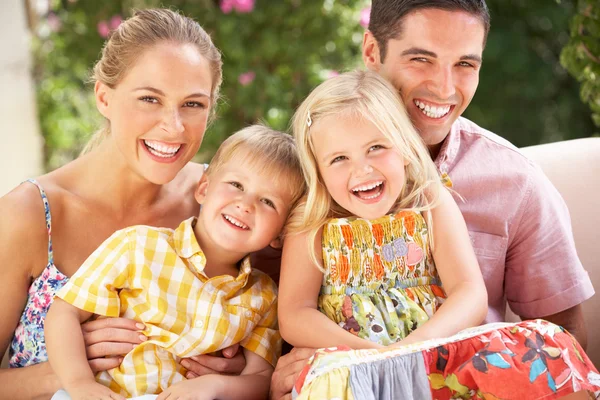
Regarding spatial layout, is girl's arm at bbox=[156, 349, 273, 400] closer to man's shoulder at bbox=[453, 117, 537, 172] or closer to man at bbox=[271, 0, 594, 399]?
man at bbox=[271, 0, 594, 399]

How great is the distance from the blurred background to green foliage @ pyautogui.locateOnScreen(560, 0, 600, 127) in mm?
1596

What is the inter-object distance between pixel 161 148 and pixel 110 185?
0.22m

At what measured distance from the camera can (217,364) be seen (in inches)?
83.8

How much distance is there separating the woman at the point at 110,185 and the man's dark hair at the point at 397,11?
1.64ft

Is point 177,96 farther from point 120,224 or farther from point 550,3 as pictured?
point 550,3

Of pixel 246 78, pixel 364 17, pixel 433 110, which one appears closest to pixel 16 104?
pixel 246 78

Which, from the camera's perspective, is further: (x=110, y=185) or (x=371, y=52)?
(x=371, y=52)

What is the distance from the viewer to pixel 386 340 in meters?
2.07

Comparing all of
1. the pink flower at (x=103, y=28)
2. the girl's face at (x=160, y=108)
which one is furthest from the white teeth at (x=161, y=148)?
the pink flower at (x=103, y=28)

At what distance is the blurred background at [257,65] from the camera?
4703 mm

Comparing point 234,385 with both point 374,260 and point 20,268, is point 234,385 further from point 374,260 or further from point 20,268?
point 20,268

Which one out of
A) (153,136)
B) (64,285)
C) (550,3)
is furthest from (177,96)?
Answer: (550,3)

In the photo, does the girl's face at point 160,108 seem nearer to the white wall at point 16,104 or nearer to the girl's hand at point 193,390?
the girl's hand at point 193,390

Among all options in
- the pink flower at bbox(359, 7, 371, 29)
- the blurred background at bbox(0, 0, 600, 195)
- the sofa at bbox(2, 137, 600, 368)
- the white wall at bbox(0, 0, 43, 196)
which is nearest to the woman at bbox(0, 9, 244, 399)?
the sofa at bbox(2, 137, 600, 368)
